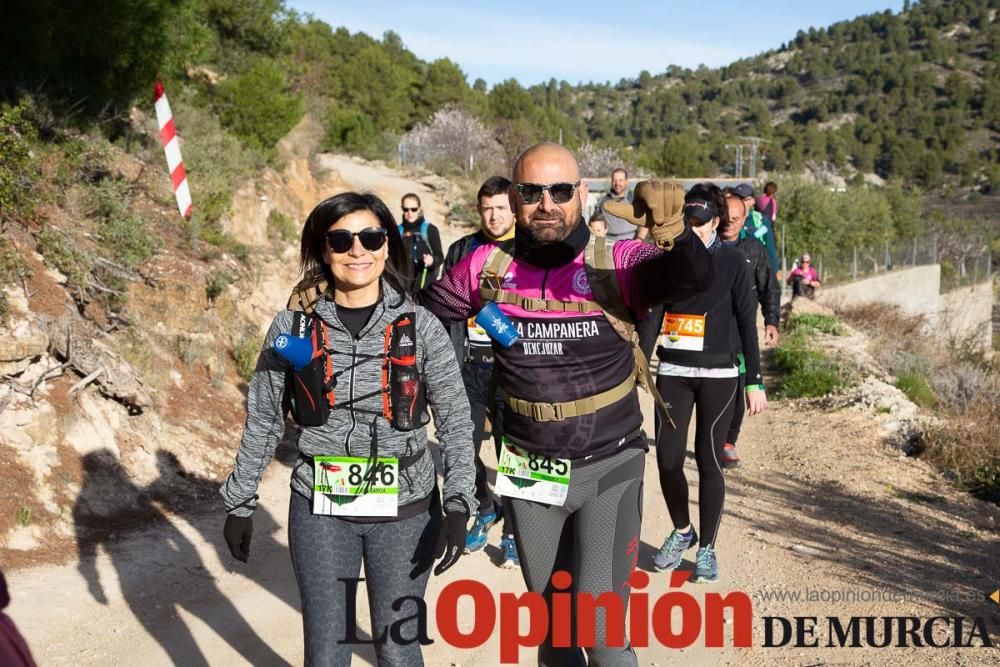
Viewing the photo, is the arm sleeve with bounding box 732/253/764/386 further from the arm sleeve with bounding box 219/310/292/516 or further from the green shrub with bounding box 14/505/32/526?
the green shrub with bounding box 14/505/32/526

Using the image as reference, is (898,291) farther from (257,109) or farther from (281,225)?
(281,225)

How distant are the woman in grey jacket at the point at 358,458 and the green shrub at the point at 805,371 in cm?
816

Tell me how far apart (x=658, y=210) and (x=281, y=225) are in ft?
36.2

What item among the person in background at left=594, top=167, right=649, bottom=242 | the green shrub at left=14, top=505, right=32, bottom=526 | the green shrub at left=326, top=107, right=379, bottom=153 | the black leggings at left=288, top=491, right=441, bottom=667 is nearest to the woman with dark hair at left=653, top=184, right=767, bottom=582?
the black leggings at left=288, top=491, right=441, bottom=667

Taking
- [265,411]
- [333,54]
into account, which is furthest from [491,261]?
[333,54]

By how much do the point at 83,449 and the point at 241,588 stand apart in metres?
1.77

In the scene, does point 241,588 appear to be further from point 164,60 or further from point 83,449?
point 164,60

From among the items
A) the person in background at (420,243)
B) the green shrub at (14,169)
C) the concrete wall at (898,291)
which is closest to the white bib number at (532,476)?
the person in background at (420,243)

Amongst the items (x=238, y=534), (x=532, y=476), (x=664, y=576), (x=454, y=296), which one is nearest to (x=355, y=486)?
(x=238, y=534)

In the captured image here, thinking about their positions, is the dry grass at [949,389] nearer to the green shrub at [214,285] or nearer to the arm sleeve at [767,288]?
the arm sleeve at [767,288]

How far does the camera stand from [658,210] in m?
2.85

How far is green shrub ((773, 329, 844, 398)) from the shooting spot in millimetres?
10570

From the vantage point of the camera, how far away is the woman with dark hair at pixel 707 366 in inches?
203

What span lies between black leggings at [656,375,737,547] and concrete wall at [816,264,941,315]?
16.4m
